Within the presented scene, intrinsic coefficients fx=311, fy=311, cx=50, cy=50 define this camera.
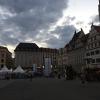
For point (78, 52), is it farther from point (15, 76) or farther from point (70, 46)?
point (15, 76)

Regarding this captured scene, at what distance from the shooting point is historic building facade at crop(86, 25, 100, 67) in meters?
96.6

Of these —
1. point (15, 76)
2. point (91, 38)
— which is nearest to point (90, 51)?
point (91, 38)

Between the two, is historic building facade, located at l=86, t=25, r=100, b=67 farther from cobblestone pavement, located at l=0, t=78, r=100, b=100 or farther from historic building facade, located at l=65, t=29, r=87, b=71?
cobblestone pavement, located at l=0, t=78, r=100, b=100

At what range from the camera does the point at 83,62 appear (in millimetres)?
116250

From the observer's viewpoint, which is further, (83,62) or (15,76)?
(83,62)

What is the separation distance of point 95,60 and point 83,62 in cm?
1888

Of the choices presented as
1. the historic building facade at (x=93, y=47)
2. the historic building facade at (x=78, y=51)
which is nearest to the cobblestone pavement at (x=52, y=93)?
the historic building facade at (x=93, y=47)

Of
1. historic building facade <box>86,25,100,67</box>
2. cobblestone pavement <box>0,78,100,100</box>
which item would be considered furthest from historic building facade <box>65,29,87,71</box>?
cobblestone pavement <box>0,78,100,100</box>

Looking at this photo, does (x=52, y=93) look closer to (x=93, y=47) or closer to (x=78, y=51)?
(x=93, y=47)

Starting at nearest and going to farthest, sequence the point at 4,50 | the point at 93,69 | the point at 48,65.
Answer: the point at 93,69 < the point at 48,65 < the point at 4,50

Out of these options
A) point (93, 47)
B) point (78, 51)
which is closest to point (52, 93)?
point (93, 47)

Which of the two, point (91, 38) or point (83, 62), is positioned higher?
point (91, 38)

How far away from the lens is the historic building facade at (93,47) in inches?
3805

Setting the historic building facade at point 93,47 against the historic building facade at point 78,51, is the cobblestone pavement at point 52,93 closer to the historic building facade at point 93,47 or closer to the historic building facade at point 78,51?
the historic building facade at point 93,47
